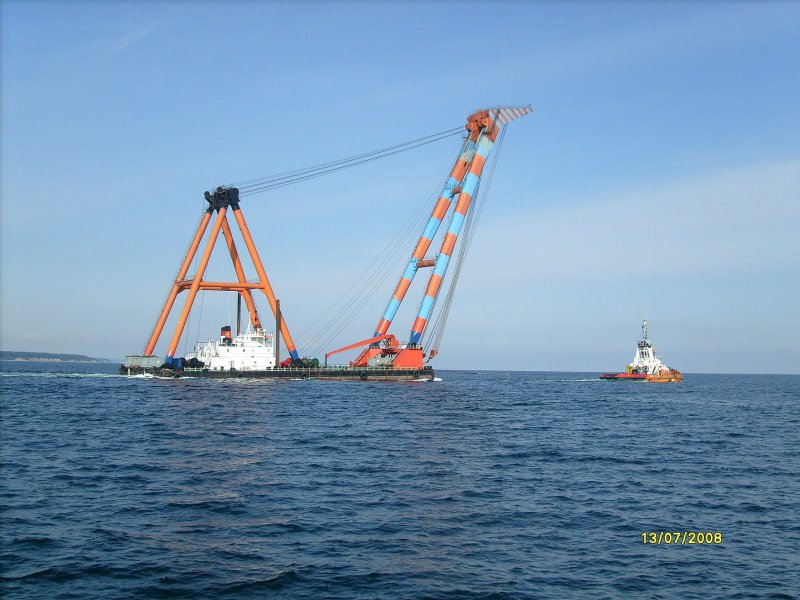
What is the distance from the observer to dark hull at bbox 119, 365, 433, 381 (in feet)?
235

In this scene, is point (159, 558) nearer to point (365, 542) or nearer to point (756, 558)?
point (365, 542)

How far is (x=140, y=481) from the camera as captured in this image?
18672 mm

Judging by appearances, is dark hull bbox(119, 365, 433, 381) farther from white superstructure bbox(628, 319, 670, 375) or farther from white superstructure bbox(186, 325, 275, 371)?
white superstructure bbox(628, 319, 670, 375)

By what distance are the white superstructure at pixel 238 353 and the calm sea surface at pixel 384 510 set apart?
40.1m

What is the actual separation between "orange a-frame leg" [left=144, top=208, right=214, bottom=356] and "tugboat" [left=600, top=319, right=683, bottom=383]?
6523 centimetres

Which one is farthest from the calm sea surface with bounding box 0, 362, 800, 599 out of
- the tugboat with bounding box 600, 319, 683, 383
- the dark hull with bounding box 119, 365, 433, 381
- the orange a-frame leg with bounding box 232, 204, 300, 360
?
the tugboat with bounding box 600, 319, 683, 383

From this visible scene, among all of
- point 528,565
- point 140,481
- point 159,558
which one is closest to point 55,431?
point 140,481

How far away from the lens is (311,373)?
78125mm

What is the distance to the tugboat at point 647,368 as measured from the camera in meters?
99.9

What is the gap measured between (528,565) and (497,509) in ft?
13.2

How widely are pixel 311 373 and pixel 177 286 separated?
61.6 feet

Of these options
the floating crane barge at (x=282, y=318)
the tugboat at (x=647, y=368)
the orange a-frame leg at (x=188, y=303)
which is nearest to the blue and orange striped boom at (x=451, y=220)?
the floating crane barge at (x=282, y=318)

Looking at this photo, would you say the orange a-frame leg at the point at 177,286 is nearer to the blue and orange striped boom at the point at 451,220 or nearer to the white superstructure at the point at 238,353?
the white superstructure at the point at 238,353

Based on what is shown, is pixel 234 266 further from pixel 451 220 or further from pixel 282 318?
pixel 451 220
